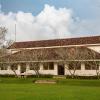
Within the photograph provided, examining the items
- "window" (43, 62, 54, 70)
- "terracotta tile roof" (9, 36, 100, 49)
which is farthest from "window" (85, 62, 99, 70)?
"window" (43, 62, 54, 70)

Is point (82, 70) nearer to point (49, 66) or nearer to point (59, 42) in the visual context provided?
point (49, 66)

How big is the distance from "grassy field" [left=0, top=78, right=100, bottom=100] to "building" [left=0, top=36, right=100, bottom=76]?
870 cm

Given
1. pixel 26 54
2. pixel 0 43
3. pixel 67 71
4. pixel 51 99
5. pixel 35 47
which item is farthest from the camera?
pixel 35 47

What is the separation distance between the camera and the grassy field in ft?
75.0

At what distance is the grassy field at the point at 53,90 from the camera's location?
22.9m

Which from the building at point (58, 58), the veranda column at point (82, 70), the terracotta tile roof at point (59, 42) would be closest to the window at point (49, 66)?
the building at point (58, 58)

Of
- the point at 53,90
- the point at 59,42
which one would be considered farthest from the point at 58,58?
the point at 53,90

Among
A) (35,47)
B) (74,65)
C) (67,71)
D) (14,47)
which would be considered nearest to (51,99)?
(74,65)

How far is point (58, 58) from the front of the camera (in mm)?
52531

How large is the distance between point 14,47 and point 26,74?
10.8 metres

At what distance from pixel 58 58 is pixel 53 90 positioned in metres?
23.7

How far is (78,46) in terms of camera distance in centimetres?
5594

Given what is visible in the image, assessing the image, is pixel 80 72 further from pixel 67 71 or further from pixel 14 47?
pixel 14 47

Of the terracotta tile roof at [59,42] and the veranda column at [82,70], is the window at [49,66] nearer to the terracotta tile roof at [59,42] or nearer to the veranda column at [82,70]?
the terracotta tile roof at [59,42]
